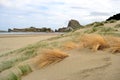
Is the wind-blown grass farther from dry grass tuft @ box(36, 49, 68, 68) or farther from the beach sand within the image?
the beach sand

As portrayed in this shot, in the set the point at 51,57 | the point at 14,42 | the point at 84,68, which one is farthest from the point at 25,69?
the point at 14,42

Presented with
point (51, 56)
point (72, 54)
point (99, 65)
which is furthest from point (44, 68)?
point (99, 65)

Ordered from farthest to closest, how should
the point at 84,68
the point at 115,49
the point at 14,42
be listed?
the point at 14,42, the point at 115,49, the point at 84,68

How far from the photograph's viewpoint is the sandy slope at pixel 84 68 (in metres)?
4.12

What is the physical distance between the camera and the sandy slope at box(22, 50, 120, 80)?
412cm

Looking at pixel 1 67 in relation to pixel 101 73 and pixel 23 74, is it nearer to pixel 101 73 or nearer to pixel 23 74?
pixel 23 74

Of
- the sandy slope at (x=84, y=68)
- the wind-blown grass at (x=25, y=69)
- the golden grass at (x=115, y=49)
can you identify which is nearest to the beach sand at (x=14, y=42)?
the wind-blown grass at (x=25, y=69)

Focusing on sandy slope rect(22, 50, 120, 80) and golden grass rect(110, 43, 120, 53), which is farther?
golden grass rect(110, 43, 120, 53)

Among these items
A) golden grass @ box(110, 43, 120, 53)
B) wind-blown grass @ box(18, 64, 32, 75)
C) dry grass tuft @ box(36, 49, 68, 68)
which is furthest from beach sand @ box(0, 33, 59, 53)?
golden grass @ box(110, 43, 120, 53)

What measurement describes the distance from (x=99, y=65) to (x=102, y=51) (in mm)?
699

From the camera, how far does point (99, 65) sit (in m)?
4.45

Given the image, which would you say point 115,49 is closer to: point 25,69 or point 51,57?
point 51,57

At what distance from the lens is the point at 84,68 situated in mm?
4473

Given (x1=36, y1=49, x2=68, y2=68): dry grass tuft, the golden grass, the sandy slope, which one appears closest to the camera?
the sandy slope
